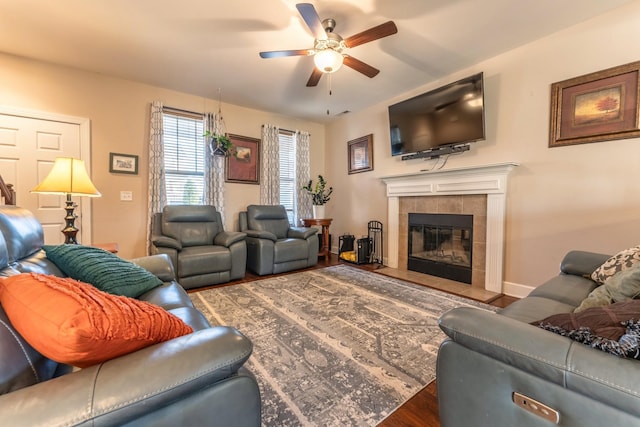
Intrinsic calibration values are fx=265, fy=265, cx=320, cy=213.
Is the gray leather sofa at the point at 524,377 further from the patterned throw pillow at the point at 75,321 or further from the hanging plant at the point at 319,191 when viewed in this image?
the hanging plant at the point at 319,191

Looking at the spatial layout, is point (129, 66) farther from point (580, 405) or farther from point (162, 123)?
point (580, 405)

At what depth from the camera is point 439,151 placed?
343 centimetres

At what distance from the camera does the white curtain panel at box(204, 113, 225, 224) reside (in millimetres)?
4168

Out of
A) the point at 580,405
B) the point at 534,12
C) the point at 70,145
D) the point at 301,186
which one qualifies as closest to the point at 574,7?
the point at 534,12

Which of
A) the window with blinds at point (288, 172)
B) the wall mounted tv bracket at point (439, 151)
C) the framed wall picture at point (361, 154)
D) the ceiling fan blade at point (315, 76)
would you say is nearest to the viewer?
the ceiling fan blade at point (315, 76)

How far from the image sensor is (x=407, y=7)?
2221mm

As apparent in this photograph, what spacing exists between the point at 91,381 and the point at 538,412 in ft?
3.94

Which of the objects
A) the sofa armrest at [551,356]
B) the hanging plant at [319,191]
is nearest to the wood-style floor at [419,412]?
the sofa armrest at [551,356]

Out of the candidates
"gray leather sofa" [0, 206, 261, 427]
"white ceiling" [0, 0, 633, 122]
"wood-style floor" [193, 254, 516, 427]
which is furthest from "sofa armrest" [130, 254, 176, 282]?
"white ceiling" [0, 0, 633, 122]

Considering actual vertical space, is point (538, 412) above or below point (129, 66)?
below

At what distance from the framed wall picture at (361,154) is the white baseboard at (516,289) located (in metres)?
2.57

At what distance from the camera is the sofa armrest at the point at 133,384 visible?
1.79ft

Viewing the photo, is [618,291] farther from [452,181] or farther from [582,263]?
[452,181]

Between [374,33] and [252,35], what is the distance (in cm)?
123
